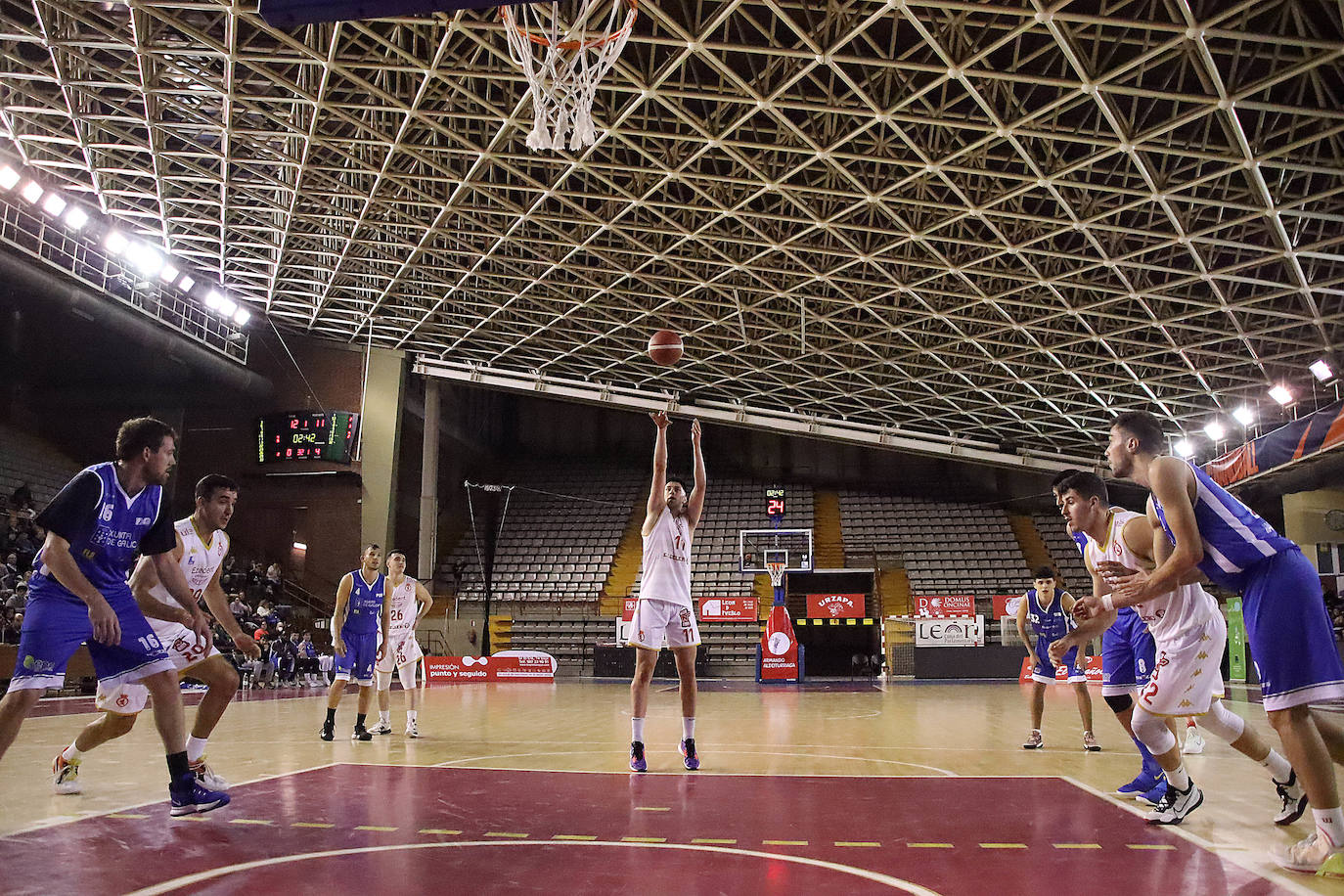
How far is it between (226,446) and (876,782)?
86.2ft

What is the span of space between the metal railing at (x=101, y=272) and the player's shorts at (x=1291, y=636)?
70.8ft

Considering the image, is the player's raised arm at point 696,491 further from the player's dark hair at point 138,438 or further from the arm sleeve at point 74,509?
the arm sleeve at point 74,509

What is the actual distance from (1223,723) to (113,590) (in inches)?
222

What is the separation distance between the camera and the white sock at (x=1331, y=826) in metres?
3.57

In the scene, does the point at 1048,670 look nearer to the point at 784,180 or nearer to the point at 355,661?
the point at 355,661

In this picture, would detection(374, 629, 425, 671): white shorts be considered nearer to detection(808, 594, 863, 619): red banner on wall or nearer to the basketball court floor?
the basketball court floor

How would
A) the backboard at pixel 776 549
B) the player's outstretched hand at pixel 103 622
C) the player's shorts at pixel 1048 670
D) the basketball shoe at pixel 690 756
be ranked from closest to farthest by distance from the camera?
the player's outstretched hand at pixel 103 622 → the basketball shoe at pixel 690 756 → the player's shorts at pixel 1048 670 → the backboard at pixel 776 549

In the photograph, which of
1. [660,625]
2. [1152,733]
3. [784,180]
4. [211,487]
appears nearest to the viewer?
[1152,733]

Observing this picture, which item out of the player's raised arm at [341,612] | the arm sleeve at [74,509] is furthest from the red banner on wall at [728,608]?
the arm sleeve at [74,509]

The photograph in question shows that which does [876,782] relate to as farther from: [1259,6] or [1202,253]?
[1202,253]

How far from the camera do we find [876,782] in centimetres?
591

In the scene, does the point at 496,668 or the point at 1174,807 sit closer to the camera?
the point at 1174,807

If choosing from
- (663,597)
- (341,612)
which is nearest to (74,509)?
(663,597)

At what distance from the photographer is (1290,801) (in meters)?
4.57
